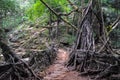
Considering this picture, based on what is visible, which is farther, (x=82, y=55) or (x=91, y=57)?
(x=82, y=55)

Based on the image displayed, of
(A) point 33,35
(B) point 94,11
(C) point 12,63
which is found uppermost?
(B) point 94,11

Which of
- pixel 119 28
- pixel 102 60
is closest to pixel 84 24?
pixel 102 60

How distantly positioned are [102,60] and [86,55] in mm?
639

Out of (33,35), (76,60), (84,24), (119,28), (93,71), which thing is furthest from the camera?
(33,35)

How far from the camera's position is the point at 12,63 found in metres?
5.68

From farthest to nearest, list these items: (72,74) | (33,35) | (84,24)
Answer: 1. (33,35)
2. (84,24)
3. (72,74)

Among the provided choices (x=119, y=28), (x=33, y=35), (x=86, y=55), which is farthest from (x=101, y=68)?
(x=33, y=35)

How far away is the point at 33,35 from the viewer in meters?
18.2

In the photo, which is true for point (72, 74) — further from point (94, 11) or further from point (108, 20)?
point (108, 20)

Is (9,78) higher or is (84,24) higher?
(84,24)

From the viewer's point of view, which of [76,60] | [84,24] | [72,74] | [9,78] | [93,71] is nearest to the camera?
[9,78]

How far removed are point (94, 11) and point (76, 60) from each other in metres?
1.85

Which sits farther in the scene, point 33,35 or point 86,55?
point 33,35

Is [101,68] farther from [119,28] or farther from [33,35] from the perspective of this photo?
[33,35]
